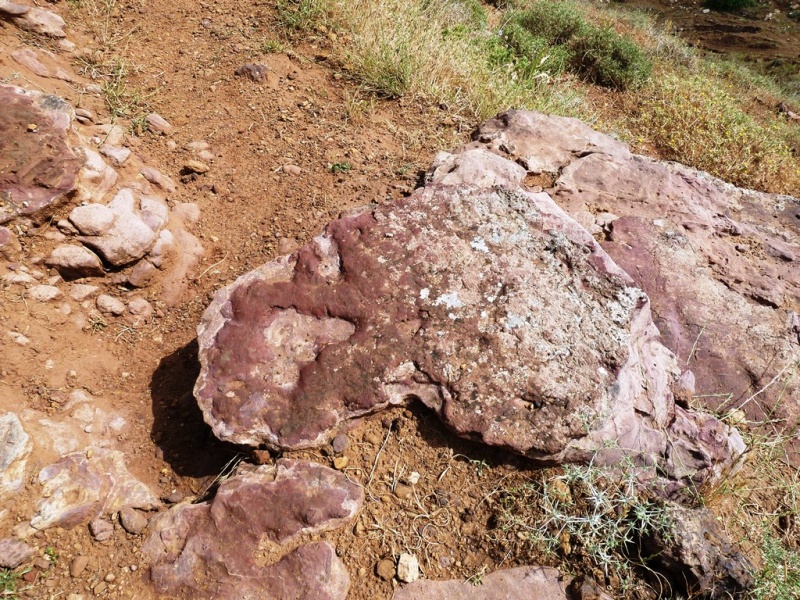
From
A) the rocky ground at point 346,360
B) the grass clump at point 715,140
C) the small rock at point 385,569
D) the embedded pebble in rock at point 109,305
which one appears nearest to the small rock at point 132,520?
the rocky ground at point 346,360

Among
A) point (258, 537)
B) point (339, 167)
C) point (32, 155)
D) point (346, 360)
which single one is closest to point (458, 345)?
point (346, 360)

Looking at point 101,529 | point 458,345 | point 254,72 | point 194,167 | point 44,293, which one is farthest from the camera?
point 254,72

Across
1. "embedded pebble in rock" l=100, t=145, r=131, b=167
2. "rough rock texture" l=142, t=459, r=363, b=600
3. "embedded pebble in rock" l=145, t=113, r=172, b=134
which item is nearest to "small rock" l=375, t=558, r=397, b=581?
"rough rock texture" l=142, t=459, r=363, b=600

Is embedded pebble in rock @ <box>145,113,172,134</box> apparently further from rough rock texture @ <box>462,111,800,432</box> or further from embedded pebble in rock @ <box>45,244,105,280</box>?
rough rock texture @ <box>462,111,800,432</box>

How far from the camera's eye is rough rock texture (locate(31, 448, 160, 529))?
6.33 ft

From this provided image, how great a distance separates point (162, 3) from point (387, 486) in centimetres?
454

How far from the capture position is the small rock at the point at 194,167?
332cm

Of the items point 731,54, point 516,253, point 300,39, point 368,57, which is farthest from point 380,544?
point 731,54

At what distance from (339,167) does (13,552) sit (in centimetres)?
255

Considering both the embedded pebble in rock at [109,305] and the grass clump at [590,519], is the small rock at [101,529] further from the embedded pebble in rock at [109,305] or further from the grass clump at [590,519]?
the grass clump at [590,519]

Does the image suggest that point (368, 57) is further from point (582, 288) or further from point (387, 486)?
point (387, 486)

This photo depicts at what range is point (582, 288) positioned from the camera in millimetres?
2256

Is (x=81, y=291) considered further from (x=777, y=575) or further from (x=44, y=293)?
(x=777, y=575)

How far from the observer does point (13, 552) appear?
5.96 feet
